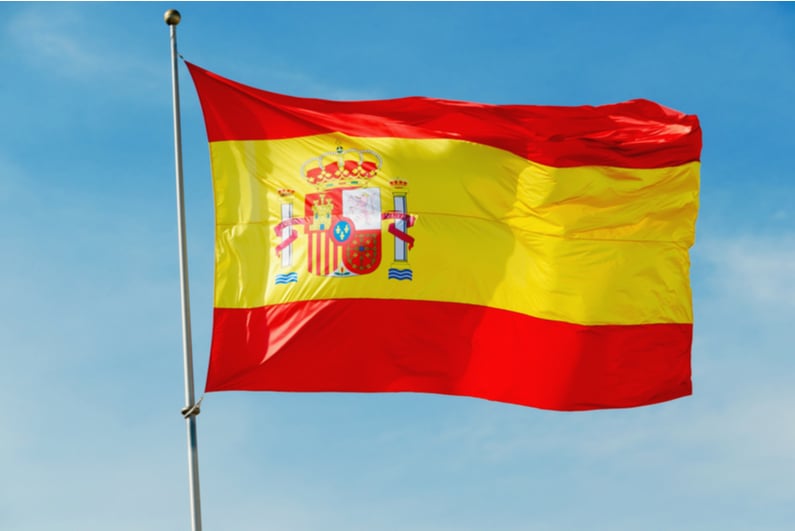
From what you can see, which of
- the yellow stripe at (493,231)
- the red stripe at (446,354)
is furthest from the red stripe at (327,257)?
the red stripe at (446,354)

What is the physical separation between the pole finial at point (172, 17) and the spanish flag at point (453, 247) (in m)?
0.75

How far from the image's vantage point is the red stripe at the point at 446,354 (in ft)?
57.2

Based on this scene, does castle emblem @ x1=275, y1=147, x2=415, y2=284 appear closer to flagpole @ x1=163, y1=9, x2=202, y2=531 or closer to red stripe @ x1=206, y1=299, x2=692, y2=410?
red stripe @ x1=206, y1=299, x2=692, y2=410

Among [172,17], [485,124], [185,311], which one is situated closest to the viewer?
[185,311]

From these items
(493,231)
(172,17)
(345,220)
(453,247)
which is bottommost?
(453,247)

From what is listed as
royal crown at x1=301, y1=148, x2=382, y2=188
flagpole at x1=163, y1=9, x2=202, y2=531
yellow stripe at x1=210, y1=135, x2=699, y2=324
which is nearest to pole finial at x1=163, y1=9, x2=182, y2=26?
flagpole at x1=163, y1=9, x2=202, y2=531

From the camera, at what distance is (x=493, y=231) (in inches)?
736

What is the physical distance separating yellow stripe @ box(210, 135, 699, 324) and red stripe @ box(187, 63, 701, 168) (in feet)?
0.60

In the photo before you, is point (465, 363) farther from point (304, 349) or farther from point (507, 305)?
point (304, 349)

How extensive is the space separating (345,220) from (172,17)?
12.6 ft

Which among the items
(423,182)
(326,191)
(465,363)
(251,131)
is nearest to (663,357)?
(465,363)

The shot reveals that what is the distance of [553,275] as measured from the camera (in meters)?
18.8

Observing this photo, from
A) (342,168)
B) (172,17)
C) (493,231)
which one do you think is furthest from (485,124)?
(172,17)

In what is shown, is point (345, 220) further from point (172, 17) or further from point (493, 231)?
point (172, 17)
